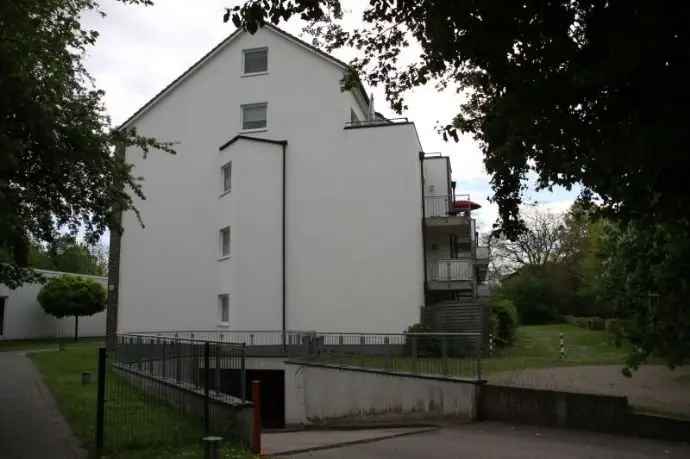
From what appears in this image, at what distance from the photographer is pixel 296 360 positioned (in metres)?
18.4

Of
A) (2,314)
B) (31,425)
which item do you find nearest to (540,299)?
(2,314)

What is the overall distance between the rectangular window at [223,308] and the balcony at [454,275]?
783 centimetres

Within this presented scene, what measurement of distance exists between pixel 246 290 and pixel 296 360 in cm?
609

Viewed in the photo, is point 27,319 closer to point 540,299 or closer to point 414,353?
point 540,299

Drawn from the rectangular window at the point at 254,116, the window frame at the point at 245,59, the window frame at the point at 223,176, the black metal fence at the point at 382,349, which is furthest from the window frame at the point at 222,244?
the window frame at the point at 245,59

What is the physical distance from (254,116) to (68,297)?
79.4 ft

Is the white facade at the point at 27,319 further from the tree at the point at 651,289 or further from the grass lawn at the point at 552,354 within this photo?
the tree at the point at 651,289

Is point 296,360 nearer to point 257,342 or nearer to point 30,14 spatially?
point 257,342

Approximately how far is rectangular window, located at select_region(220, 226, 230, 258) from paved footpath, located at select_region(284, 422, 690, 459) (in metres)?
15.9

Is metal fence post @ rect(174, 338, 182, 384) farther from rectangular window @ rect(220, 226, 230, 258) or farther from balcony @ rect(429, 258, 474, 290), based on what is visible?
balcony @ rect(429, 258, 474, 290)

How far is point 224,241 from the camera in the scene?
25781 millimetres

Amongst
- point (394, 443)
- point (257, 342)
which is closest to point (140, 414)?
point (394, 443)

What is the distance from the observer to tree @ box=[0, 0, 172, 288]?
9148 mm

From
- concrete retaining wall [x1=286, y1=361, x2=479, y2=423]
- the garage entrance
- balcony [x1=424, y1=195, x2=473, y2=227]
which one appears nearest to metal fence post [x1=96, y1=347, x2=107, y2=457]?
concrete retaining wall [x1=286, y1=361, x2=479, y2=423]
